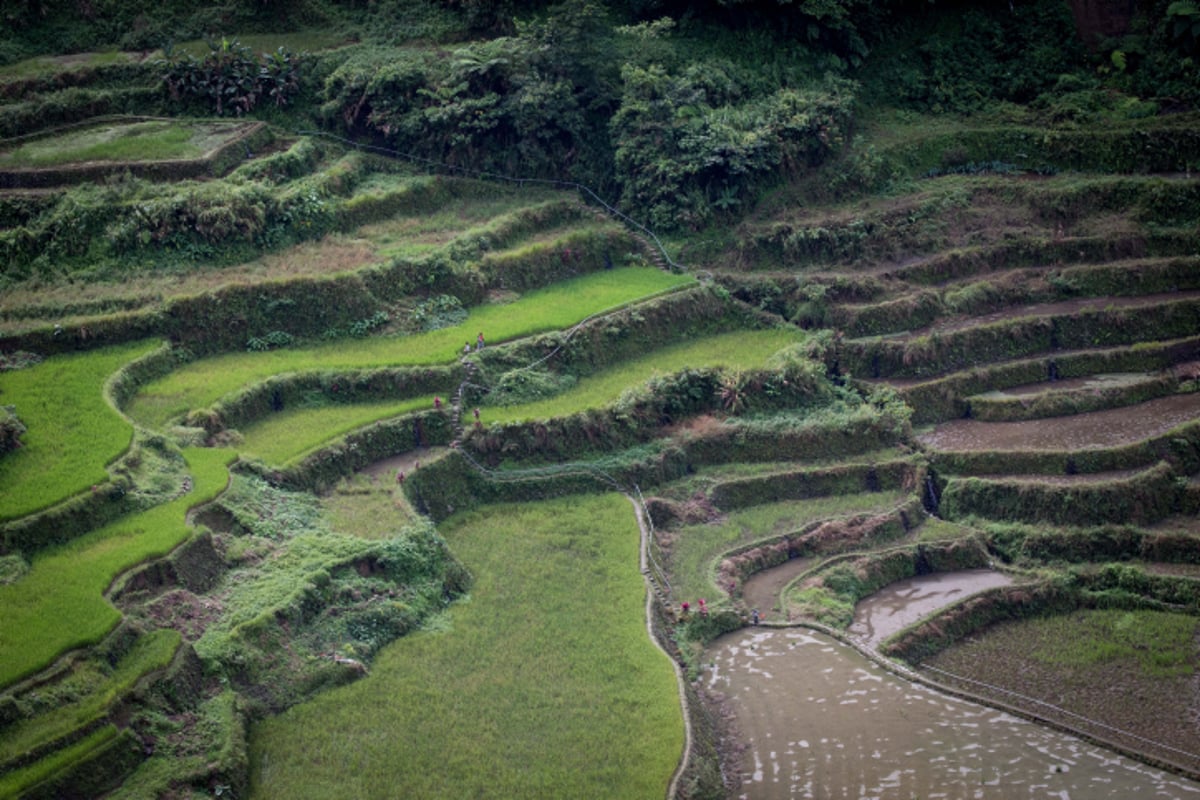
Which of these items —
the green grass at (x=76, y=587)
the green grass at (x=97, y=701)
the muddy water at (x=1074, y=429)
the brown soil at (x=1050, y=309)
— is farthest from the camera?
the brown soil at (x=1050, y=309)

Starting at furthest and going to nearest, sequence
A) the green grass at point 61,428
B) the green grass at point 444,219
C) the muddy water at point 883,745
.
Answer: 1. the green grass at point 444,219
2. the green grass at point 61,428
3. the muddy water at point 883,745

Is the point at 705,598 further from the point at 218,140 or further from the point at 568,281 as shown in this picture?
the point at 218,140

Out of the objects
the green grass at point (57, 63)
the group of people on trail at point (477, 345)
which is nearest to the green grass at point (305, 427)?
the group of people on trail at point (477, 345)

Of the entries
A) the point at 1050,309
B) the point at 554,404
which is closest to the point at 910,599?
the point at 554,404

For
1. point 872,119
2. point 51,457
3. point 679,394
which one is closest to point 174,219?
point 51,457

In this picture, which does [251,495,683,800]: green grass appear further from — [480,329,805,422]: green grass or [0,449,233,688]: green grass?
[480,329,805,422]: green grass

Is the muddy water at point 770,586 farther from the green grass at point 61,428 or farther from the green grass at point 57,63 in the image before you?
the green grass at point 57,63

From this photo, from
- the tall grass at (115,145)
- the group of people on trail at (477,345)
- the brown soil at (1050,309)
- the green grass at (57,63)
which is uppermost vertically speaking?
the green grass at (57,63)

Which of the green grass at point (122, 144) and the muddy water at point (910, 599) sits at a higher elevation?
the green grass at point (122, 144)
